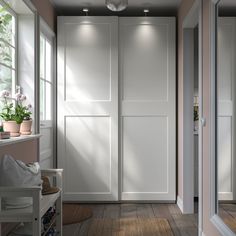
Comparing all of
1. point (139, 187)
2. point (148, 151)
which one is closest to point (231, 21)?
point (148, 151)

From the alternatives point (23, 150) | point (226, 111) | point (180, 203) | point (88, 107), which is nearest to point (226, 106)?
point (226, 111)

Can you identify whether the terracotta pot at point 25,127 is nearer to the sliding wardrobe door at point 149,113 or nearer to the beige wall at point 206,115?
the beige wall at point 206,115

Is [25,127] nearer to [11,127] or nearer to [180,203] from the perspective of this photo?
[11,127]

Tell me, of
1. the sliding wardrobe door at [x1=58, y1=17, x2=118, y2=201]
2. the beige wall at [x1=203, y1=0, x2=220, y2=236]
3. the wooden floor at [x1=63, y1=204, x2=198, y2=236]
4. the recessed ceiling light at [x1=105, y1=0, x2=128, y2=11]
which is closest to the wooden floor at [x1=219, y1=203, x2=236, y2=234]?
the beige wall at [x1=203, y1=0, x2=220, y2=236]

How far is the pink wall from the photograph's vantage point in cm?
359

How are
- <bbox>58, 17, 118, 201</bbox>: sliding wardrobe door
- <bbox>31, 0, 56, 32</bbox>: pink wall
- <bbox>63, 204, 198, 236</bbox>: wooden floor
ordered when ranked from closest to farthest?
<bbox>63, 204, 198, 236</bbox>: wooden floor → <bbox>31, 0, 56, 32</bbox>: pink wall → <bbox>58, 17, 118, 201</bbox>: sliding wardrobe door

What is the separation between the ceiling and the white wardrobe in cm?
16

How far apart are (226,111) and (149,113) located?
202 cm

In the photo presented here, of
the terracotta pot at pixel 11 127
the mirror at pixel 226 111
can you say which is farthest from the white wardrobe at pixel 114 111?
the mirror at pixel 226 111

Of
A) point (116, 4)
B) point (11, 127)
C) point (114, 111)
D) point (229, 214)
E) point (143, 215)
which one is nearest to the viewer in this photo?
point (229, 214)

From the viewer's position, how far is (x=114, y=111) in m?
4.37

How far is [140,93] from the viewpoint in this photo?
14.5 feet

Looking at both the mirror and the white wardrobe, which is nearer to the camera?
the mirror

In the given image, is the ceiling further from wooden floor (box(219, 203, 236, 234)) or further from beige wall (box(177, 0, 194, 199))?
wooden floor (box(219, 203, 236, 234))
